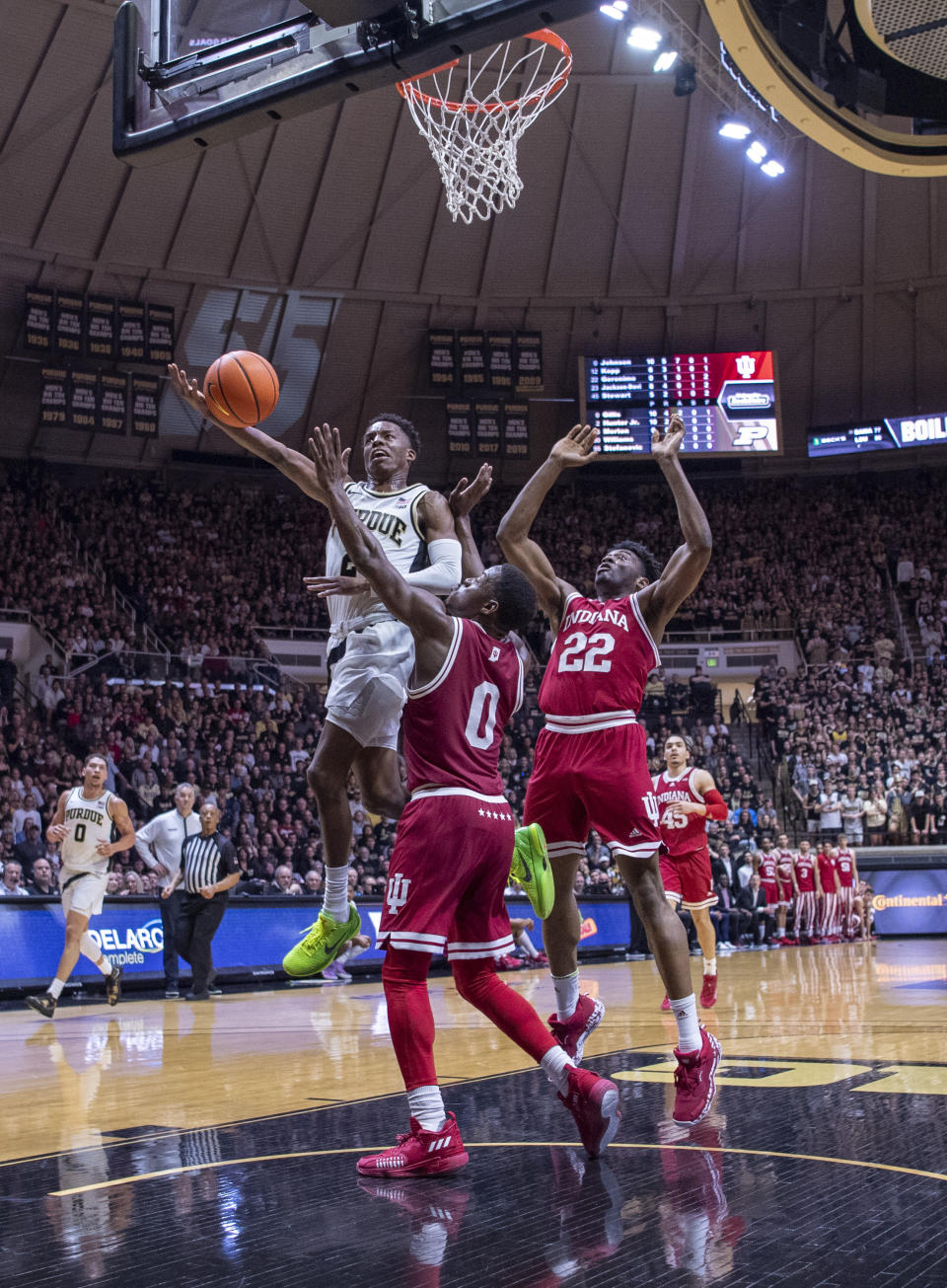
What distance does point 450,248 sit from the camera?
26703mm

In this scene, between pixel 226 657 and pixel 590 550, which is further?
pixel 590 550

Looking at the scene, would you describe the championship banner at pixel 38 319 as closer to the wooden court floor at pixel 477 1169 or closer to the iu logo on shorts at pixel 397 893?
the wooden court floor at pixel 477 1169

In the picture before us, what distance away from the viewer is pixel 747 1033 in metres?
8.12

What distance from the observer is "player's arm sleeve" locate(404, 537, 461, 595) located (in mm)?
5453

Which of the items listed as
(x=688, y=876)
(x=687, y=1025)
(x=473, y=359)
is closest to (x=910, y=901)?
(x=688, y=876)

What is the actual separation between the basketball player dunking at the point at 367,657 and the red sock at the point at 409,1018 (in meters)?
1.08

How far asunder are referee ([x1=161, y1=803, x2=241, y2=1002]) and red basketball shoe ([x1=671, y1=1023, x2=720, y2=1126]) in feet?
22.9

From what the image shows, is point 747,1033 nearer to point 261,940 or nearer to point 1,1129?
point 1,1129

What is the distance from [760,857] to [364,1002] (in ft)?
35.3

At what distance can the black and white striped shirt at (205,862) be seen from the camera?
11.6 m

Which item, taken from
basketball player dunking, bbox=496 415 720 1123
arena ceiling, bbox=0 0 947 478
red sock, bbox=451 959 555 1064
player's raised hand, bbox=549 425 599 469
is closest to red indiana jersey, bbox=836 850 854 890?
arena ceiling, bbox=0 0 947 478

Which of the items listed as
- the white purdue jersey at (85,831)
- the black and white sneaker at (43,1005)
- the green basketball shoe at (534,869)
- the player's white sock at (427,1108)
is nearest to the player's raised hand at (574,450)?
the green basketball shoe at (534,869)

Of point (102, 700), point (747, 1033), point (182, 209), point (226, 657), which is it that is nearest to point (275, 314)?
point (182, 209)

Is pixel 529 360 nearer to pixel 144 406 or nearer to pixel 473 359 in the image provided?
pixel 473 359
